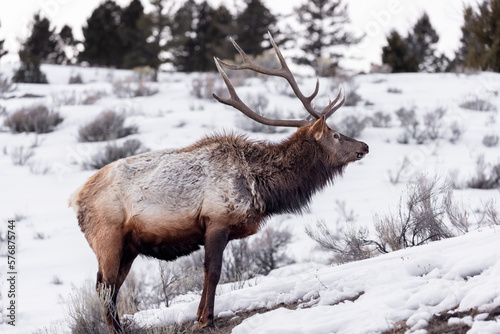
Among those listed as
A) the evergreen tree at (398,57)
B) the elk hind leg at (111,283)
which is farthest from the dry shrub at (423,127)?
the evergreen tree at (398,57)

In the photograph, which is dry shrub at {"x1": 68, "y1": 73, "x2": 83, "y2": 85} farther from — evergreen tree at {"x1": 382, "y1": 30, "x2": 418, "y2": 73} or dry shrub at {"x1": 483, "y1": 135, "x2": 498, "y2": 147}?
dry shrub at {"x1": 483, "y1": 135, "x2": 498, "y2": 147}

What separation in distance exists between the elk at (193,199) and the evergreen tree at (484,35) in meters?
14.9

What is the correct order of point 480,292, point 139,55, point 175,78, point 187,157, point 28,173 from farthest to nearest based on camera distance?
point 139,55
point 175,78
point 28,173
point 187,157
point 480,292

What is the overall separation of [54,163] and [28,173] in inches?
21.0

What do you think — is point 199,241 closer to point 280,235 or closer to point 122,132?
point 280,235

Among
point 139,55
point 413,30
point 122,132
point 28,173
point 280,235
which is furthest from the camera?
point 413,30

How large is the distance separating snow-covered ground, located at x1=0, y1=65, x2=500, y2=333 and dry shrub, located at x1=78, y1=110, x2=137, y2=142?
0.25 metres

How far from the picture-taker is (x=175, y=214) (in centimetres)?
473

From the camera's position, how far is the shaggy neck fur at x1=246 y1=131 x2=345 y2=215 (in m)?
5.01

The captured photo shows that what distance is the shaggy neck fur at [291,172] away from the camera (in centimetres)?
501

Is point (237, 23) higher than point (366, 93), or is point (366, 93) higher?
point (237, 23)

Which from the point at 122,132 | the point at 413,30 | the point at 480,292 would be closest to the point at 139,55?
the point at 413,30

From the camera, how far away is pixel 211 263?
460cm

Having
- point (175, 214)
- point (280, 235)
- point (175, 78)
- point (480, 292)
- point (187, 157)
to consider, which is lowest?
point (280, 235)
